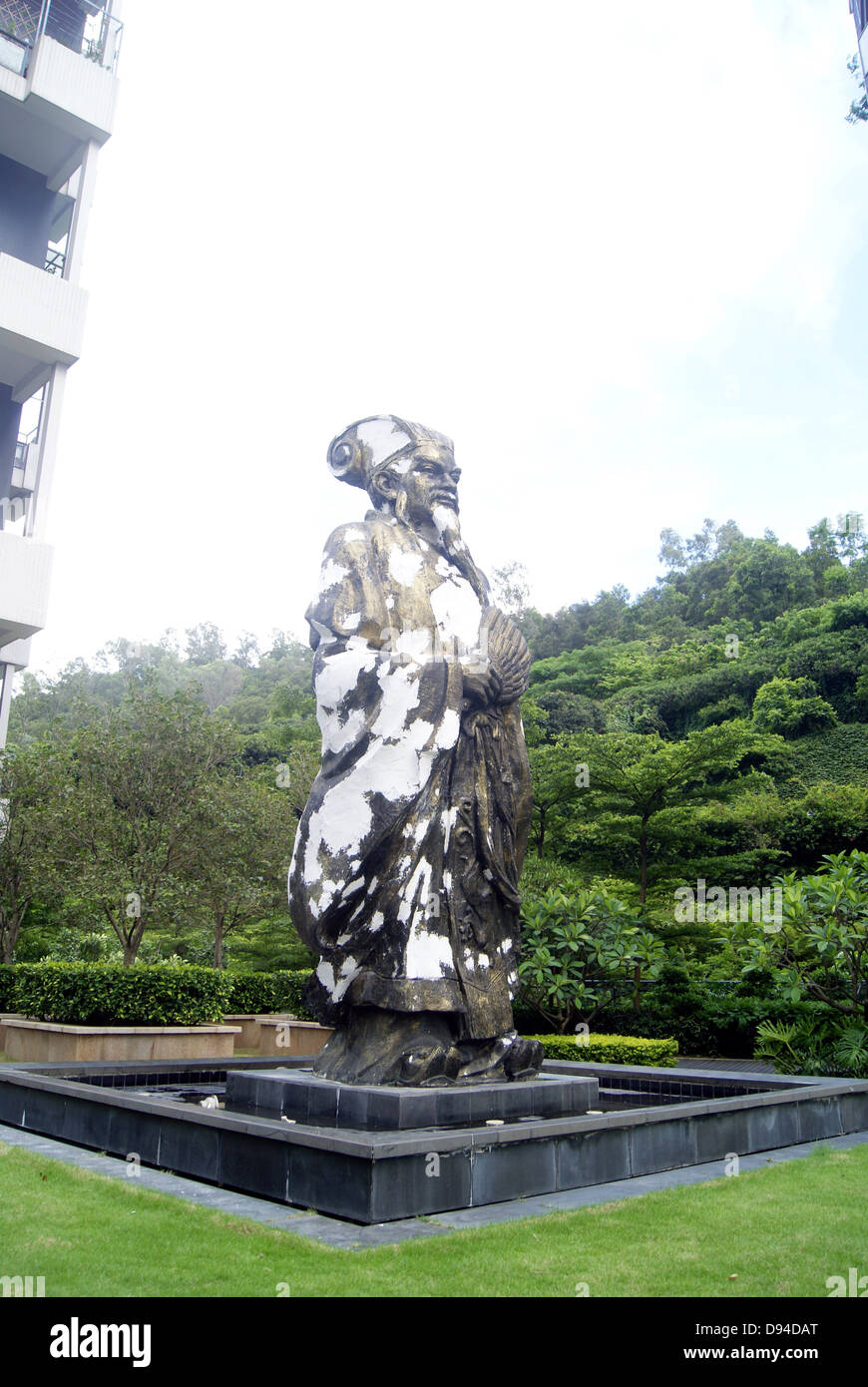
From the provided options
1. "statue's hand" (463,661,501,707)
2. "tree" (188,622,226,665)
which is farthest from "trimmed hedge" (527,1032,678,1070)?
"tree" (188,622,226,665)

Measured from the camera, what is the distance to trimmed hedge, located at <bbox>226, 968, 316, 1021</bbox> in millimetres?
14539

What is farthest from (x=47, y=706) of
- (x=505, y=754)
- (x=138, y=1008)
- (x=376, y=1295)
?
(x=376, y=1295)

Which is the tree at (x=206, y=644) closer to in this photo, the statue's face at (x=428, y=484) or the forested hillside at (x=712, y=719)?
the forested hillside at (x=712, y=719)

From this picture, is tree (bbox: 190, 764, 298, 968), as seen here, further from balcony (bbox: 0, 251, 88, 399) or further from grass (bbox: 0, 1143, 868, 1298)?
grass (bbox: 0, 1143, 868, 1298)

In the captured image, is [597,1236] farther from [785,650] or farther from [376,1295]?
[785,650]

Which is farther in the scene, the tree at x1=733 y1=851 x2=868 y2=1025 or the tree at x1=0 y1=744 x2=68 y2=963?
the tree at x1=0 y1=744 x2=68 y2=963

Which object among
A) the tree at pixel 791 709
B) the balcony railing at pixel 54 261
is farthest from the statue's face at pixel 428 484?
the tree at pixel 791 709

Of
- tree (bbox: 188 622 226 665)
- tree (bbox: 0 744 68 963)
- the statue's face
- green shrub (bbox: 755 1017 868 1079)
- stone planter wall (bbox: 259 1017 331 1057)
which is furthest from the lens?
tree (bbox: 188 622 226 665)

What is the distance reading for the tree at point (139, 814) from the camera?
12.9 meters

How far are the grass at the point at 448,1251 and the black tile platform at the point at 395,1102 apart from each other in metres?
0.91

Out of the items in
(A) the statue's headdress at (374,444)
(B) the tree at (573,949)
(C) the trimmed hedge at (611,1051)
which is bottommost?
(C) the trimmed hedge at (611,1051)

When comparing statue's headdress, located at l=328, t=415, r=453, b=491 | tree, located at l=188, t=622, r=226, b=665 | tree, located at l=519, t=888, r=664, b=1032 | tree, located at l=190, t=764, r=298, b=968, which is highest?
tree, located at l=188, t=622, r=226, b=665

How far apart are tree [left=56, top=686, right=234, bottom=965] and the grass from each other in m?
8.32

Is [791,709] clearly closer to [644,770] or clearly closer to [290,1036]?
[644,770]
